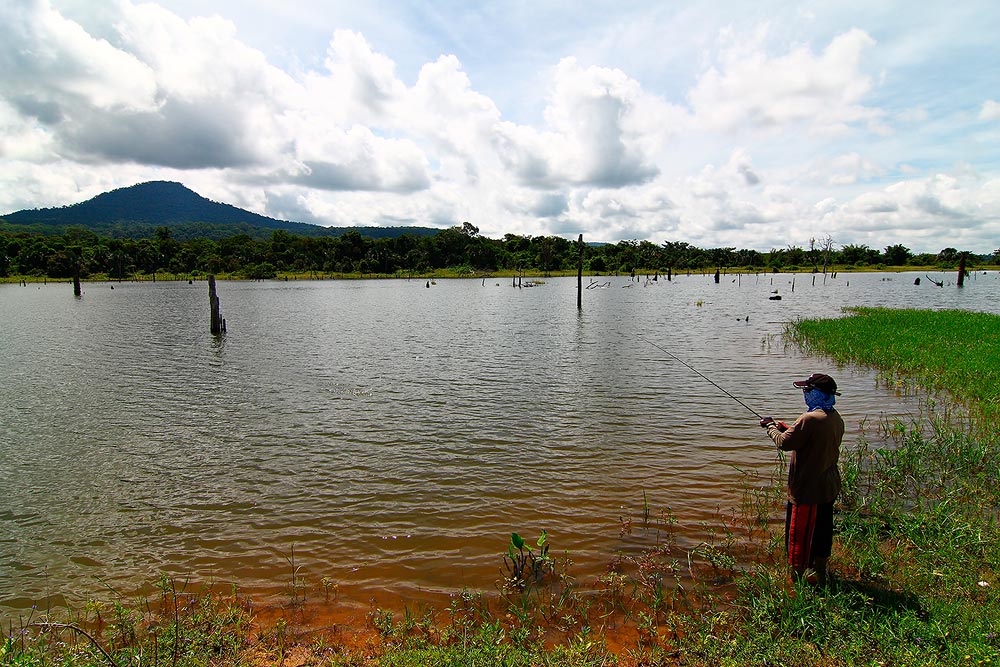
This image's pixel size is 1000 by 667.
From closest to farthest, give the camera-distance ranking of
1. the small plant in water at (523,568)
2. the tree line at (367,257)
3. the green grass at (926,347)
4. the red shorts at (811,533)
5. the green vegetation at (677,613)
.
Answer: the green vegetation at (677,613) → the red shorts at (811,533) → the small plant in water at (523,568) → the green grass at (926,347) → the tree line at (367,257)

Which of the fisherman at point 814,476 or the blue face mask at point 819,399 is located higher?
the blue face mask at point 819,399

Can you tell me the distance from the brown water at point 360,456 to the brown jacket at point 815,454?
87.0 inches

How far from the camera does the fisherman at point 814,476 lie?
5.75 metres

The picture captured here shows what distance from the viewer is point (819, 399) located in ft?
19.0

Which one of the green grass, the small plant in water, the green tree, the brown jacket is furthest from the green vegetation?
the green tree

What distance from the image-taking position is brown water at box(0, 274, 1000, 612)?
7.43m

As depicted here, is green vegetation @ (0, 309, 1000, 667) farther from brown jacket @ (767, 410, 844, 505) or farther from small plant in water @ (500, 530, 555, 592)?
brown jacket @ (767, 410, 844, 505)

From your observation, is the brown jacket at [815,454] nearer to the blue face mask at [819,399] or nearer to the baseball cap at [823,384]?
the blue face mask at [819,399]

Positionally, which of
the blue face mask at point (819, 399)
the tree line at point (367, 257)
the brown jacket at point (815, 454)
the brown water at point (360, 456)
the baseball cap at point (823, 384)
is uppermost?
the tree line at point (367, 257)

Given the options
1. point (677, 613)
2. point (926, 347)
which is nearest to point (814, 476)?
point (677, 613)

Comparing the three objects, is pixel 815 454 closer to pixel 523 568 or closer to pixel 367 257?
pixel 523 568

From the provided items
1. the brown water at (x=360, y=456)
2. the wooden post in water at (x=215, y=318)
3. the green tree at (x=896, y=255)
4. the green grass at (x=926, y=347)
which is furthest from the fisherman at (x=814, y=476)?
the green tree at (x=896, y=255)

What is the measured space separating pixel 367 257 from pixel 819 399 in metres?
166

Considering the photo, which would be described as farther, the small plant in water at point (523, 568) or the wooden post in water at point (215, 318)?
the wooden post in water at point (215, 318)
